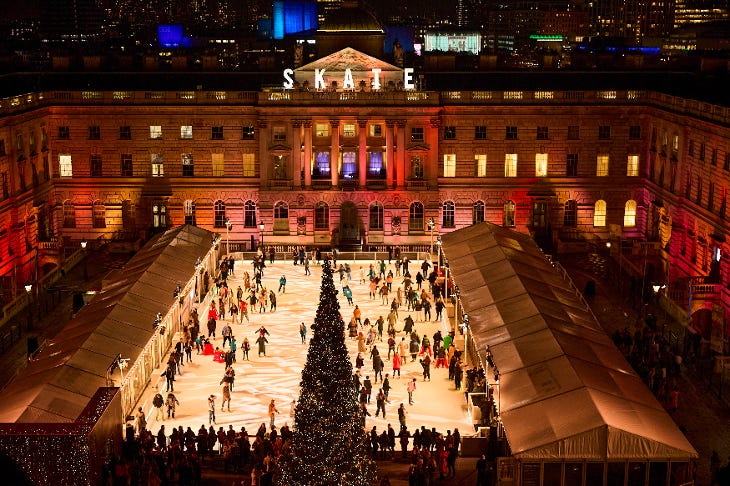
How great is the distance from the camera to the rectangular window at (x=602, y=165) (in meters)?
100

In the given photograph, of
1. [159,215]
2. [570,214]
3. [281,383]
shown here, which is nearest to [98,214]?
[159,215]

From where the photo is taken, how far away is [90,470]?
145 feet

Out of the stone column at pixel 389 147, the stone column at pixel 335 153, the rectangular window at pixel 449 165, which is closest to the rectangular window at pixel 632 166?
the rectangular window at pixel 449 165

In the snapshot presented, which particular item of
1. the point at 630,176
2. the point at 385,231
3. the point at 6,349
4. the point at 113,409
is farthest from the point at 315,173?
the point at 113,409

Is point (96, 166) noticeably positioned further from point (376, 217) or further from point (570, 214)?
point (570, 214)

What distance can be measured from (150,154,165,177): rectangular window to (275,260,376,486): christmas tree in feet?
212

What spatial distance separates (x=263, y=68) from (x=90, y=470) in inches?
2719

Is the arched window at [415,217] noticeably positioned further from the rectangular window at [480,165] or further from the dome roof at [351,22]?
the dome roof at [351,22]

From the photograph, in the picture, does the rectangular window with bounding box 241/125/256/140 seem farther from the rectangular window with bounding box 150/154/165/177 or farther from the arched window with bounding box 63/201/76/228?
the arched window with bounding box 63/201/76/228

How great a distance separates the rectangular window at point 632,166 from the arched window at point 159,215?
36.0 metres

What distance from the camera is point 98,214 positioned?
101 meters

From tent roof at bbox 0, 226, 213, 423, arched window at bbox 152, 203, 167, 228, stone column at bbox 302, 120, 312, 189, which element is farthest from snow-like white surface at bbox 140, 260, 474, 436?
arched window at bbox 152, 203, 167, 228

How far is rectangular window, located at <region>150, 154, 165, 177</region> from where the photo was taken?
331ft

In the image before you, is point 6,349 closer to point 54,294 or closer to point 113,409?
point 54,294
